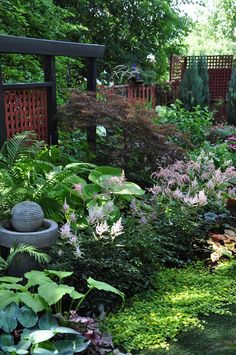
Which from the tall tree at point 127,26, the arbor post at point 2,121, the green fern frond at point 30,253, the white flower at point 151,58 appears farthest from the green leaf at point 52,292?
the white flower at point 151,58

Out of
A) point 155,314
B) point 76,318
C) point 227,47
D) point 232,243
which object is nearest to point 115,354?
point 76,318

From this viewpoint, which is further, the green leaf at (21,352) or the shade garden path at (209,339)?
the shade garden path at (209,339)

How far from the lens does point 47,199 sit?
11.7 feet

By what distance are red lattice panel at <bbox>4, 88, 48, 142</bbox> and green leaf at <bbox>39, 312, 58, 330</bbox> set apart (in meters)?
2.51

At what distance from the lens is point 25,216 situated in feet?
10.3

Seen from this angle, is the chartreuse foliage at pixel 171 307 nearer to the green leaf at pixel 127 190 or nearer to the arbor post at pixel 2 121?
the green leaf at pixel 127 190

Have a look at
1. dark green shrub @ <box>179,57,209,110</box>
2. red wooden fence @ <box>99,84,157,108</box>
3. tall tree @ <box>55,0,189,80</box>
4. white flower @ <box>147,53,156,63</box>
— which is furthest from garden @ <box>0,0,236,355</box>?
white flower @ <box>147,53,156,63</box>

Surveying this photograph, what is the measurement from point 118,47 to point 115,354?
44.2 feet

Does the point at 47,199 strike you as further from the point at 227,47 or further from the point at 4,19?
the point at 227,47

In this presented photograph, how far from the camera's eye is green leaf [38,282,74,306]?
2.44 metres

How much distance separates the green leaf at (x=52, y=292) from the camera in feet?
8.02

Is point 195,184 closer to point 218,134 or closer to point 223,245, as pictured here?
point 223,245

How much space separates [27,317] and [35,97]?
9.80 ft

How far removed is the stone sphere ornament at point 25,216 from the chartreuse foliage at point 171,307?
844mm
